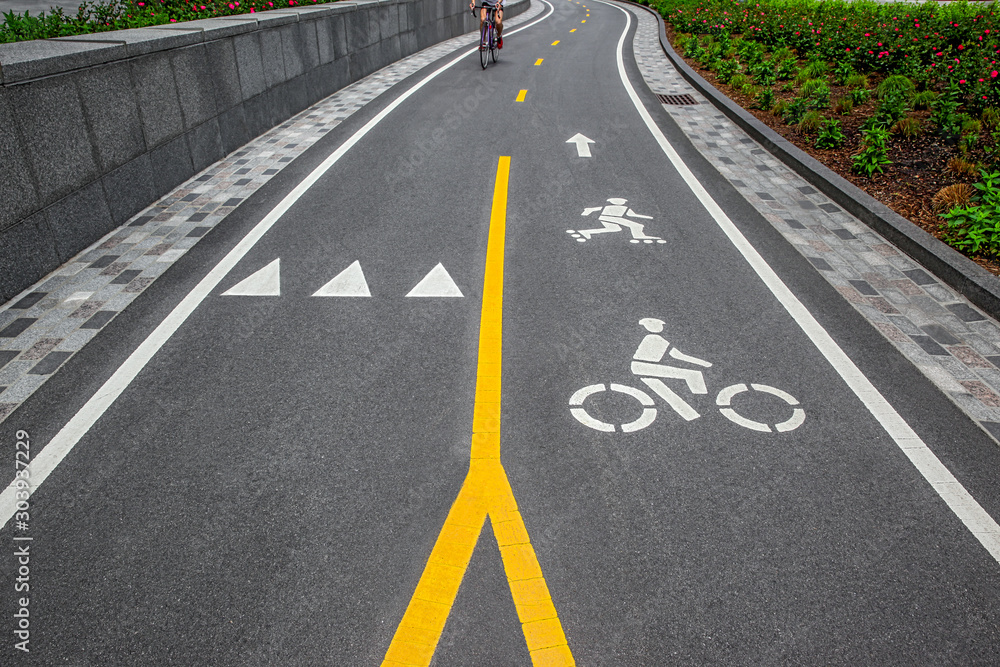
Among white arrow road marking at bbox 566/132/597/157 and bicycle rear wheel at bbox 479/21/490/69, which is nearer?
white arrow road marking at bbox 566/132/597/157

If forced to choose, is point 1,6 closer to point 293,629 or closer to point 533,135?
point 533,135

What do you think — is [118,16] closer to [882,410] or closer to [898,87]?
[882,410]

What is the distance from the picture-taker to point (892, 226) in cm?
649

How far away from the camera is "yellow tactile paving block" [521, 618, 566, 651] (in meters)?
2.67

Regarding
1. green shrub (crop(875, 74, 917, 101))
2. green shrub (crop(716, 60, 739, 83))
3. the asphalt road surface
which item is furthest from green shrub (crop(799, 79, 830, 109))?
the asphalt road surface

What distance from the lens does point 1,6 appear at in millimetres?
13344

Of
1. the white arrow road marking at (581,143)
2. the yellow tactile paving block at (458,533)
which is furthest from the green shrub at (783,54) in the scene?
the yellow tactile paving block at (458,533)

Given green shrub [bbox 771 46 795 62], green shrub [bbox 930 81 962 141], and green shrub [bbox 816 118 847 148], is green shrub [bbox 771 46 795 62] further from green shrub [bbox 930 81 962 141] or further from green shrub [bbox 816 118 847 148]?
green shrub [bbox 930 81 962 141]

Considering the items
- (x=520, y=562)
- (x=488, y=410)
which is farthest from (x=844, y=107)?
(x=520, y=562)

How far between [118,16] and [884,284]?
1184 cm

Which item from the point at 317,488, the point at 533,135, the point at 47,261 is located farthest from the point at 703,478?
the point at 533,135

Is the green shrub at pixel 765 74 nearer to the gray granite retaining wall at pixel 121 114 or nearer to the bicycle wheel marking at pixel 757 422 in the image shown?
the gray granite retaining wall at pixel 121 114

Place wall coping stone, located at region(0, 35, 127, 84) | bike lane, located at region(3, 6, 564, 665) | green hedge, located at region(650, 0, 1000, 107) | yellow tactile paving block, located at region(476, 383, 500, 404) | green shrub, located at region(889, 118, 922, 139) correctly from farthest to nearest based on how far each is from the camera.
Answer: green hedge, located at region(650, 0, 1000, 107)
green shrub, located at region(889, 118, 922, 139)
wall coping stone, located at region(0, 35, 127, 84)
yellow tactile paving block, located at region(476, 383, 500, 404)
bike lane, located at region(3, 6, 564, 665)

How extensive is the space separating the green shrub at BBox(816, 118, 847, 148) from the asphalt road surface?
3802 mm
